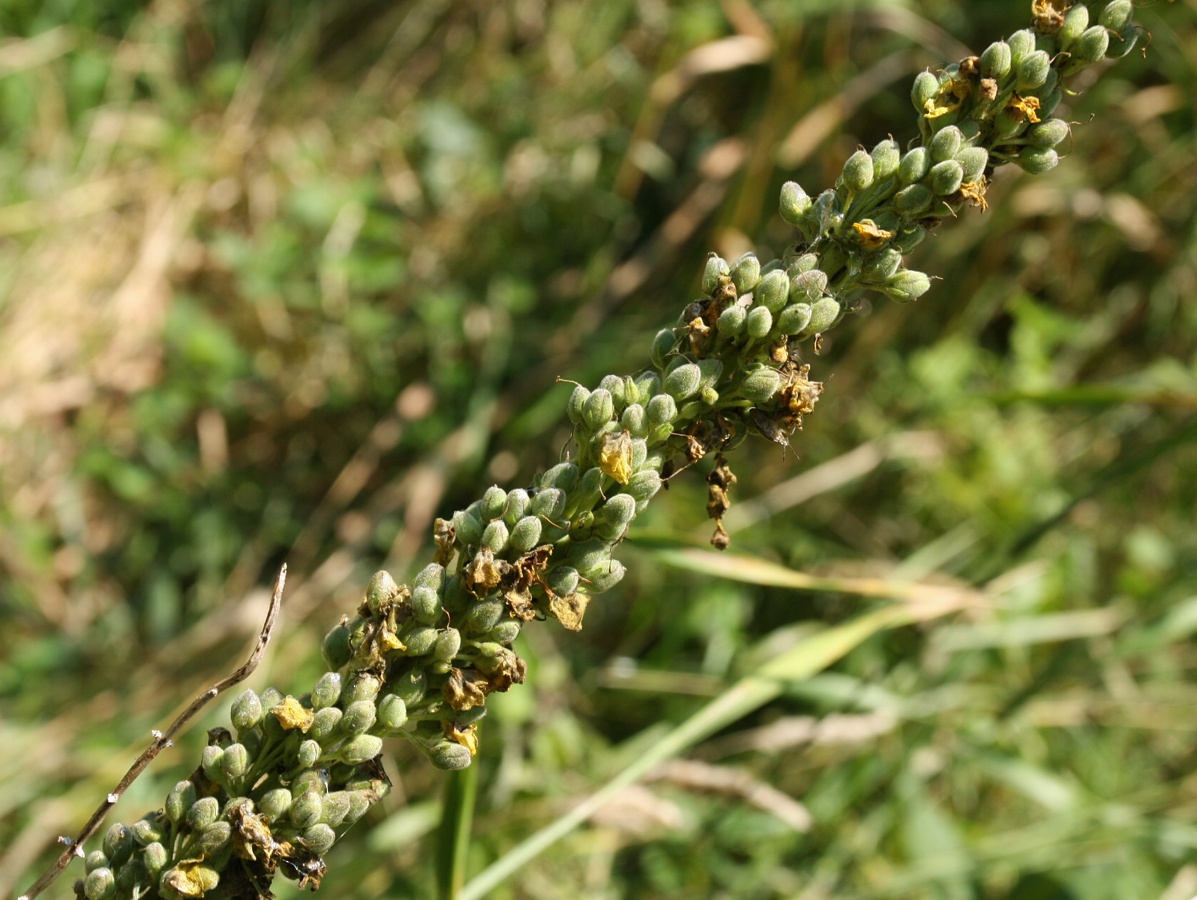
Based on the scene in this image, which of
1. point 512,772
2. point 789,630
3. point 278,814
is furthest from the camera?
point 789,630

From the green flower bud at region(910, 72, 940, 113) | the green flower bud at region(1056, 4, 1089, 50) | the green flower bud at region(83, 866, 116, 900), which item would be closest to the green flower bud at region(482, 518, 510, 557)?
the green flower bud at region(83, 866, 116, 900)

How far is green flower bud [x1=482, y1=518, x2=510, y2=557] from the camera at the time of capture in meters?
0.94

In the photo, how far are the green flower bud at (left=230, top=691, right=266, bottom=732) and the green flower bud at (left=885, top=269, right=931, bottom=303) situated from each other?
693mm

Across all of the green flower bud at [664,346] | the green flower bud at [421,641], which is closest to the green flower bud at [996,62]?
the green flower bud at [664,346]

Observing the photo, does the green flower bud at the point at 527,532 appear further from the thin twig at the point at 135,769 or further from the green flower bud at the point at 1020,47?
the green flower bud at the point at 1020,47

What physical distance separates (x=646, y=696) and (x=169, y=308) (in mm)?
2075

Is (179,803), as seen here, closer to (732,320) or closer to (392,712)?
(392,712)

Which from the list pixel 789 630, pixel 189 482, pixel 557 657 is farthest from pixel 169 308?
pixel 789 630

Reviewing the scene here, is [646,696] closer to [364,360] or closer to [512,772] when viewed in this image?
[512,772]

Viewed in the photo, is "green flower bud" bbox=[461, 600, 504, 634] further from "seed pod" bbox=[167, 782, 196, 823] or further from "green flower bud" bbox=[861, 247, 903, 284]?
"green flower bud" bbox=[861, 247, 903, 284]

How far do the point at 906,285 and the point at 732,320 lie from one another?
178 millimetres

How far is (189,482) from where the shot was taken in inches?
133

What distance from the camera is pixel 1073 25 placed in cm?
103

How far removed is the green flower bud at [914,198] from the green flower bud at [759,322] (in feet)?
0.55
